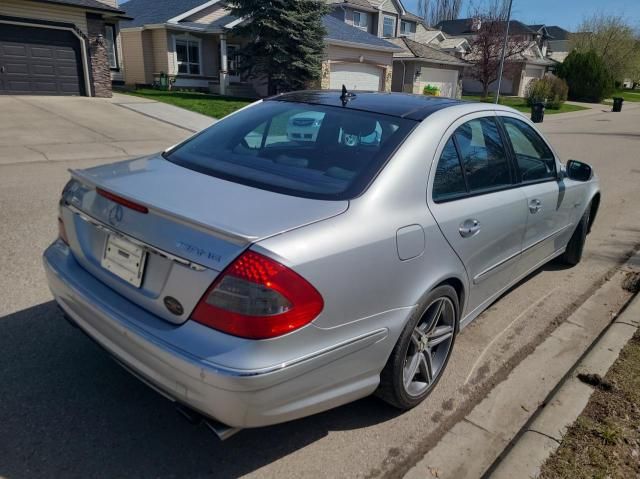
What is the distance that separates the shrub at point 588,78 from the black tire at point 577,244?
4327 cm

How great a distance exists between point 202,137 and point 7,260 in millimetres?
2294

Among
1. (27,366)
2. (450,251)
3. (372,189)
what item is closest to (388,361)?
(450,251)

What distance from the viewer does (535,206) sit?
3.57 meters

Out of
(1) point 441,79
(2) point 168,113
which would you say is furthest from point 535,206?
(1) point 441,79

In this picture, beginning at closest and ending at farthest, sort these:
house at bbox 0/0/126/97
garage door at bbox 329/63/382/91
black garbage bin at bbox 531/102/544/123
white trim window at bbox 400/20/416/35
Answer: house at bbox 0/0/126/97 < black garbage bin at bbox 531/102/544/123 < garage door at bbox 329/63/382/91 < white trim window at bbox 400/20/416/35

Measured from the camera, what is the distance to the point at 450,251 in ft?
8.75

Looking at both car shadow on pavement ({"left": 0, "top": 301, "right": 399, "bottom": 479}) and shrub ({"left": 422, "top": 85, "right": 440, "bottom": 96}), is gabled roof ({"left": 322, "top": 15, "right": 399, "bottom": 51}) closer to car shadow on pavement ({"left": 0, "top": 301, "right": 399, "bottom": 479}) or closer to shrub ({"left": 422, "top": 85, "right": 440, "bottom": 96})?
shrub ({"left": 422, "top": 85, "right": 440, "bottom": 96})

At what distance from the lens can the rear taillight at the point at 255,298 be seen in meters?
1.88

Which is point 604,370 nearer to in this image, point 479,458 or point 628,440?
point 628,440

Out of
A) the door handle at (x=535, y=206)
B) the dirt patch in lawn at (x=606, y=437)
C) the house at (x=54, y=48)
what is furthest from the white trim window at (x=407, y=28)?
the dirt patch in lawn at (x=606, y=437)

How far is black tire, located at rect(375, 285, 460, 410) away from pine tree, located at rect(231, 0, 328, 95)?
1875 centimetres

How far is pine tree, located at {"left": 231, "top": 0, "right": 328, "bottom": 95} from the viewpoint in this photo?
1967 cm

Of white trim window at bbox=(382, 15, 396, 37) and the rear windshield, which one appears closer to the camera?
the rear windshield

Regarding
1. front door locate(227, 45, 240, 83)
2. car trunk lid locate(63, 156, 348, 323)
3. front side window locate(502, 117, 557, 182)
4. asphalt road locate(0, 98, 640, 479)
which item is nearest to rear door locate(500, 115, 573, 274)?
front side window locate(502, 117, 557, 182)
